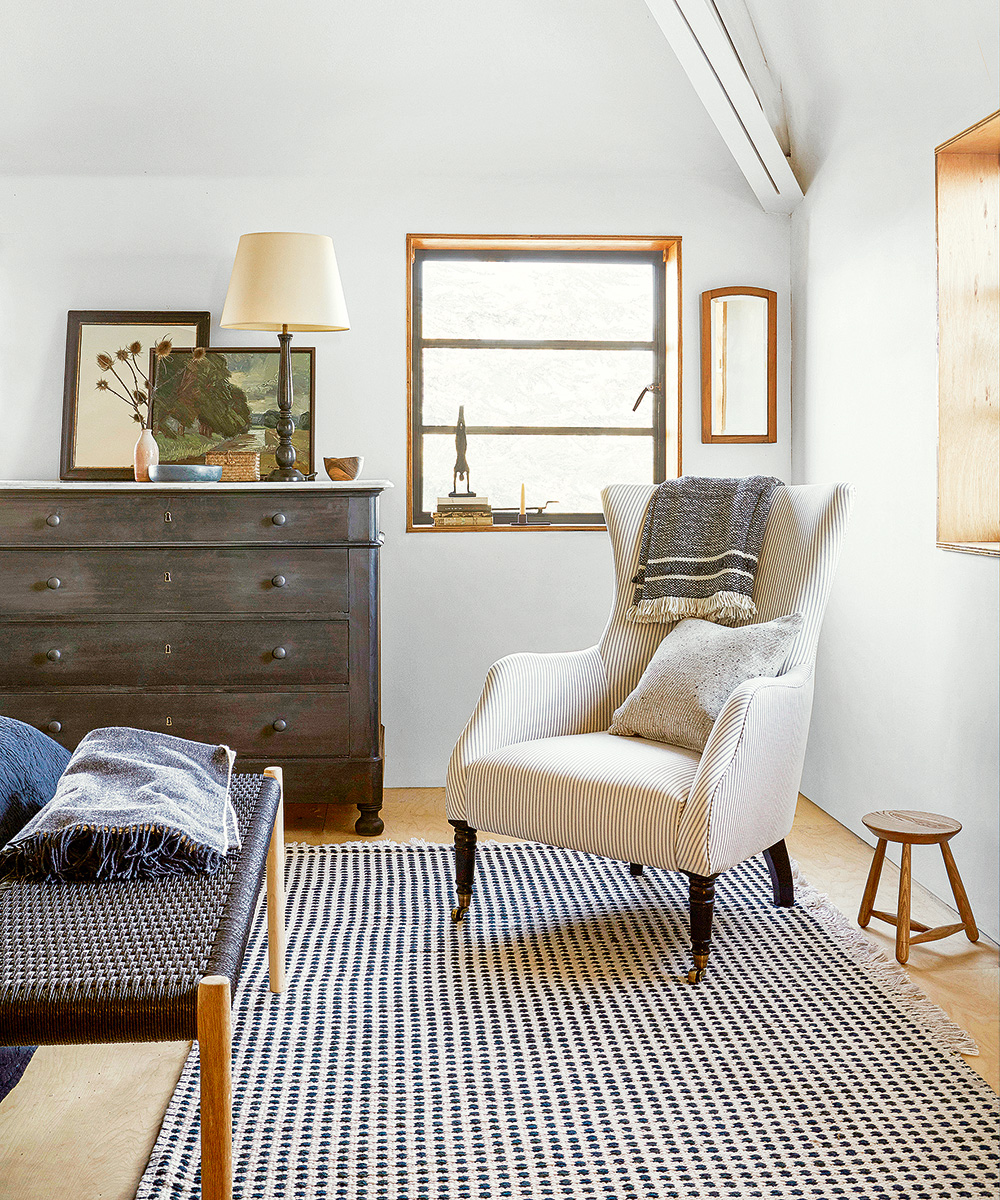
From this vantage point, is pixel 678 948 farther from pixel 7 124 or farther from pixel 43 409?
pixel 7 124

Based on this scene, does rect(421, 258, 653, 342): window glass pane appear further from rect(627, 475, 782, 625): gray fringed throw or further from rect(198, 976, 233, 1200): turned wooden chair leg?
rect(198, 976, 233, 1200): turned wooden chair leg

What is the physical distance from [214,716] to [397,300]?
1.52 m

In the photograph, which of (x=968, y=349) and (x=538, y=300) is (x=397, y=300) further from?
(x=968, y=349)

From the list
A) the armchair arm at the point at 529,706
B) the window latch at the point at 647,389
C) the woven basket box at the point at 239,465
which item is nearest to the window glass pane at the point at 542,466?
the window latch at the point at 647,389

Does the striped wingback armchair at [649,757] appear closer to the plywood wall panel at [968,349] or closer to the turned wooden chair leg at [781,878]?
the turned wooden chair leg at [781,878]

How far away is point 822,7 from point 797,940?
2.45 metres

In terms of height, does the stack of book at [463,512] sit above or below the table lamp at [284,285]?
below

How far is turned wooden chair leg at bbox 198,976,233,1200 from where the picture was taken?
1.17m

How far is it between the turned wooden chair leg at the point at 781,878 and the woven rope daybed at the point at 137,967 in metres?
1.43

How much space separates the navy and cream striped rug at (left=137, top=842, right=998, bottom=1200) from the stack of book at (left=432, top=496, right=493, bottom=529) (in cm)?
139

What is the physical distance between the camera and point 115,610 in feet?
10.2

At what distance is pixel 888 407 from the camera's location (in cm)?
288

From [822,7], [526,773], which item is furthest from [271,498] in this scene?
[822,7]

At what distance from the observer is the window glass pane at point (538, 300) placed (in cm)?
377
